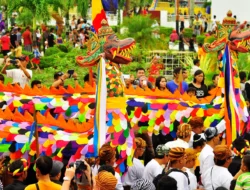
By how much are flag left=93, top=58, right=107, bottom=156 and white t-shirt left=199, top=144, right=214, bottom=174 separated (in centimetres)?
105

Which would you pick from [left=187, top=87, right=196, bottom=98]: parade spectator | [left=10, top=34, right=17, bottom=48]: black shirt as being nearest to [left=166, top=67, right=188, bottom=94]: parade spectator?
[left=187, top=87, right=196, bottom=98]: parade spectator

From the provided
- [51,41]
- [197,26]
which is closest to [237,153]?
[51,41]

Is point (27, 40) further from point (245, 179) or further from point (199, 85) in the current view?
point (245, 179)

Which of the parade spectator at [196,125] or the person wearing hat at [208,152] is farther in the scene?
the parade spectator at [196,125]

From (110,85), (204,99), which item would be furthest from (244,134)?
(110,85)

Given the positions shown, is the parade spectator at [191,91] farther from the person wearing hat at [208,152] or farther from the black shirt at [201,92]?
the person wearing hat at [208,152]

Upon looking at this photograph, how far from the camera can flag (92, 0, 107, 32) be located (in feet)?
27.2

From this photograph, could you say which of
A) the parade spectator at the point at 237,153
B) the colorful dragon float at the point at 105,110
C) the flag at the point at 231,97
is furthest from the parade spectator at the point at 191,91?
the parade spectator at the point at 237,153

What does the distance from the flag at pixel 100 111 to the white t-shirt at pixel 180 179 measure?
1563 mm

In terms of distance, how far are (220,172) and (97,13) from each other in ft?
7.70

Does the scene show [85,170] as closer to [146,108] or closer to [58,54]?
[146,108]

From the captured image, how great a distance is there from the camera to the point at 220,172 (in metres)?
7.03

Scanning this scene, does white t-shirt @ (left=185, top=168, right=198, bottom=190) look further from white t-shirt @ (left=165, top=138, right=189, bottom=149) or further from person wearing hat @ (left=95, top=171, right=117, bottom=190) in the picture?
person wearing hat @ (left=95, top=171, right=117, bottom=190)

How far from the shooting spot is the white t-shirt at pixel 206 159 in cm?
744
